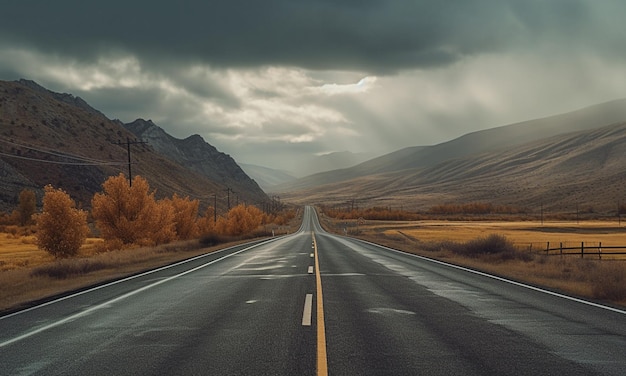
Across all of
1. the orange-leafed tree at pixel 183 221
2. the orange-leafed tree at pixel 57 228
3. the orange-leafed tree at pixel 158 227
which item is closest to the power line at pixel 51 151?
the orange-leafed tree at pixel 183 221

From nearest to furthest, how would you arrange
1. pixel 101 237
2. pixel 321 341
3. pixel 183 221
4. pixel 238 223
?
pixel 321 341 → pixel 101 237 → pixel 183 221 → pixel 238 223

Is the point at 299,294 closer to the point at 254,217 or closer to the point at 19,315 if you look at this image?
the point at 19,315

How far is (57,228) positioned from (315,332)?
4275 centimetres

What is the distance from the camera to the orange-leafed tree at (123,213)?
159 feet

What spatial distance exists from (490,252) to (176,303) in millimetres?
20750

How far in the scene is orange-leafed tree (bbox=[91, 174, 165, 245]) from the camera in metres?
48.4

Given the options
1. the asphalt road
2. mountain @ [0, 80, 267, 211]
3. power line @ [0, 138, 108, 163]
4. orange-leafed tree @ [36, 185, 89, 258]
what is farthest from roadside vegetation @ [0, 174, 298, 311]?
power line @ [0, 138, 108, 163]

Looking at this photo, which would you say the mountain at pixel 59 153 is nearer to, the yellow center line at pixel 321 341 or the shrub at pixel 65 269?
the shrub at pixel 65 269

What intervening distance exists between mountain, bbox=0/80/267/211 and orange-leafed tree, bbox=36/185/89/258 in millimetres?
28751

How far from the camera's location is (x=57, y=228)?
43.3 m

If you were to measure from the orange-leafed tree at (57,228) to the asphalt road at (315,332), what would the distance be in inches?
1338

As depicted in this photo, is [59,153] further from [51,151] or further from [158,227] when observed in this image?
[158,227]

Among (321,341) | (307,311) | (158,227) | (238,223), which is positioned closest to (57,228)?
(158,227)

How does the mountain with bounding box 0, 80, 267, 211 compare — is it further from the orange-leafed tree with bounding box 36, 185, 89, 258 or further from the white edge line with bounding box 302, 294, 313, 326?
the white edge line with bounding box 302, 294, 313, 326
